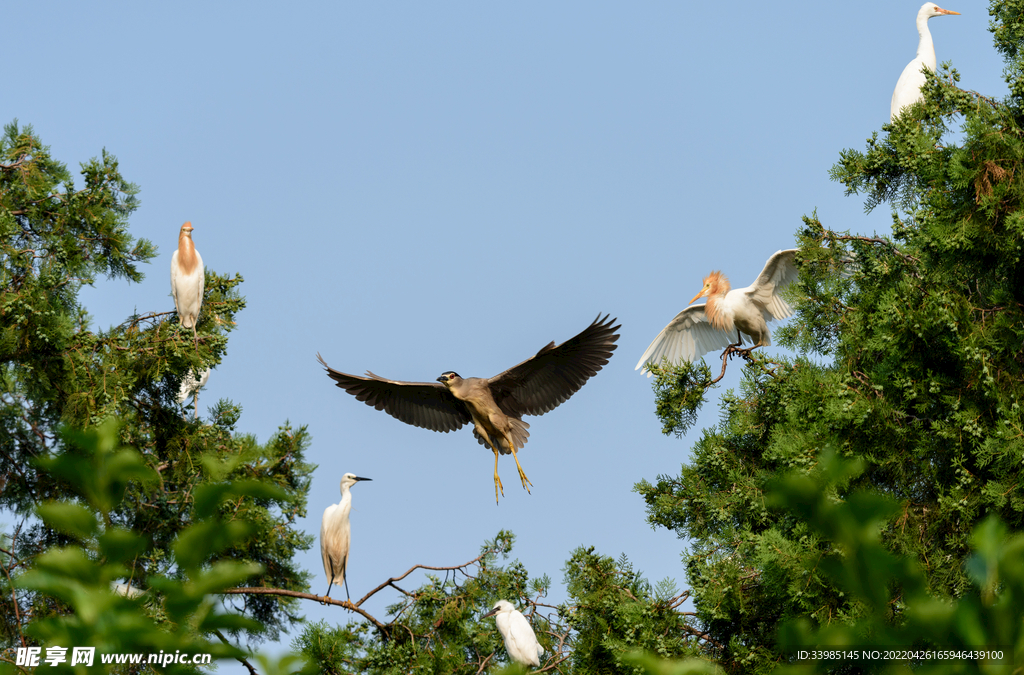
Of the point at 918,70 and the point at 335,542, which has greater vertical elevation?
the point at 918,70

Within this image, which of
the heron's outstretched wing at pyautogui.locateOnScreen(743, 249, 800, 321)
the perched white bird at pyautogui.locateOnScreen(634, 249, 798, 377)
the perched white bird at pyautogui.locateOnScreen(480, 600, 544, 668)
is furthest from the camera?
the perched white bird at pyautogui.locateOnScreen(634, 249, 798, 377)

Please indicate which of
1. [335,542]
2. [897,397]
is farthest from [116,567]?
[335,542]

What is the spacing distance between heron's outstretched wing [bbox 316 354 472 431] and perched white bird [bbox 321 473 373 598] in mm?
1074

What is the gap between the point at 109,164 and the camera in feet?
23.5

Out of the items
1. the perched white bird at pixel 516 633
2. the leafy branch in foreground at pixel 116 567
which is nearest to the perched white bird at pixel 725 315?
the perched white bird at pixel 516 633

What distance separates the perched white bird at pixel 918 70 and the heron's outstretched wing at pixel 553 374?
106 inches

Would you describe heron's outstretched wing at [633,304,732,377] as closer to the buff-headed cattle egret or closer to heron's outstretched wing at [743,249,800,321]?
heron's outstretched wing at [743,249,800,321]

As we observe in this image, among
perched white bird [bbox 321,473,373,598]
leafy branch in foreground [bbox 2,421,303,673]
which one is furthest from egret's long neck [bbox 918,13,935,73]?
leafy branch in foreground [bbox 2,421,303,673]

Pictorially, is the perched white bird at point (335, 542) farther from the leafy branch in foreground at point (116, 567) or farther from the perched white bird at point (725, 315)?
the leafy branch in foreground at point (116, 567)

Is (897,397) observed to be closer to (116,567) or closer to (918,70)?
(918,70)

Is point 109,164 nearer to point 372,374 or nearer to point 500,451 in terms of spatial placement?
point 372,374

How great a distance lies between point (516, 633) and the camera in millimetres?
6121

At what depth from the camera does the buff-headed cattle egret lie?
258 inches

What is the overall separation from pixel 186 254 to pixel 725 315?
4.85m
